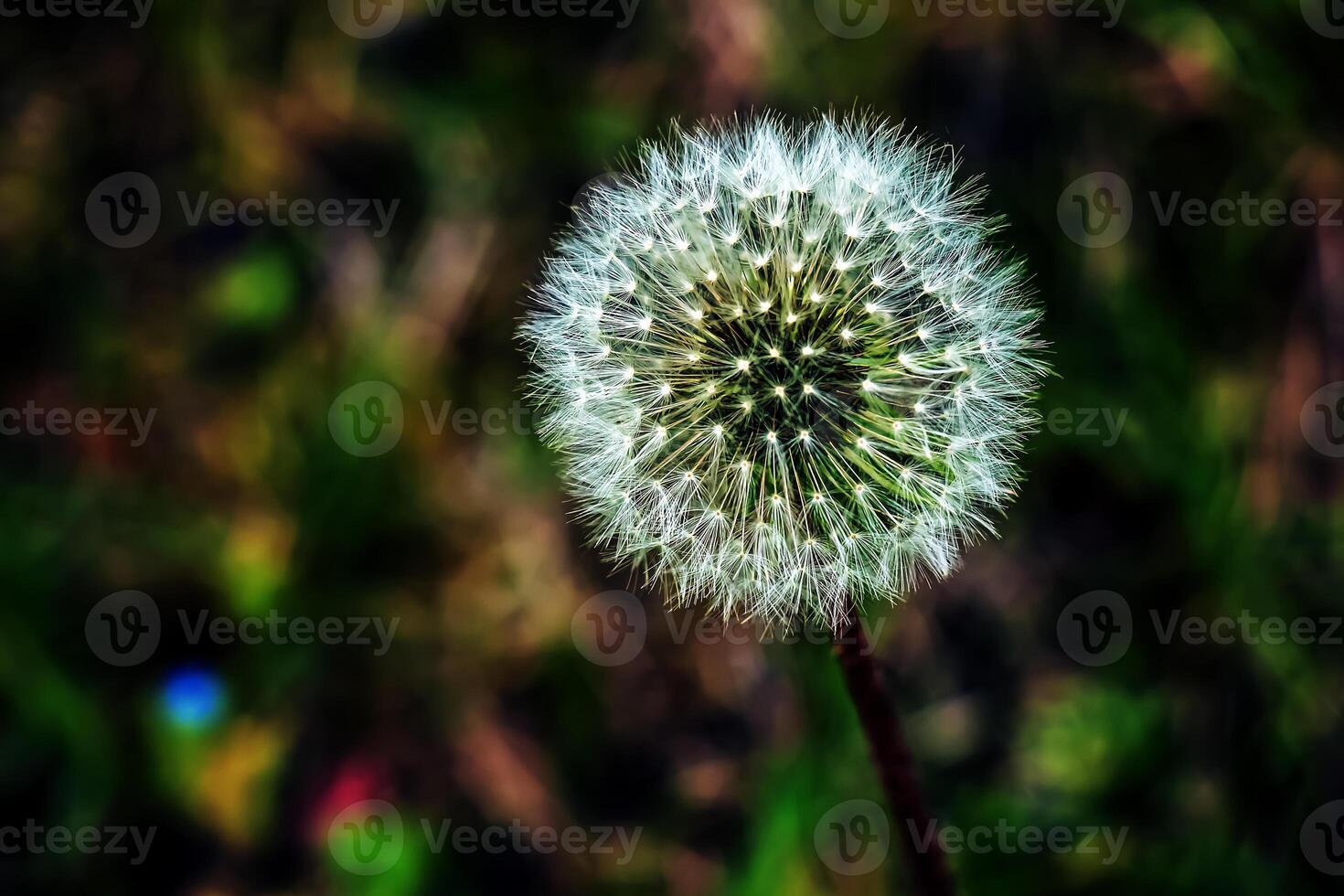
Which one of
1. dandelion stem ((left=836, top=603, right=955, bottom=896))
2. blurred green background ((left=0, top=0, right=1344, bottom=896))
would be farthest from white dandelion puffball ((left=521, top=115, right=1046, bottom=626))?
blurred green background ((left=0, top=0, right=1344, bottom=896))

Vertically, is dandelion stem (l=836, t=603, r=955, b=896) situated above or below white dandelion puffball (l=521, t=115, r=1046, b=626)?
below

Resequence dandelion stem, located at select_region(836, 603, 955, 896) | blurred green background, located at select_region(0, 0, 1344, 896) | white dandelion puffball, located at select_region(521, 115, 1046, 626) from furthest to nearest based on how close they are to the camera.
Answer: blurred green background, located at select_region(0, 0, 1344, 896) → white dandelion puffball, located at select_region(521, 115, 1046, 626) → dandelion stem, located at select_region(836, 603, 955, 896)

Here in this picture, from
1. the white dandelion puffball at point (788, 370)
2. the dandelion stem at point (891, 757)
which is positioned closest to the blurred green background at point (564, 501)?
the dandelion stem at point (891, 757)

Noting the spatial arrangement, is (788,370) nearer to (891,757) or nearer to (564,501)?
(891,757)

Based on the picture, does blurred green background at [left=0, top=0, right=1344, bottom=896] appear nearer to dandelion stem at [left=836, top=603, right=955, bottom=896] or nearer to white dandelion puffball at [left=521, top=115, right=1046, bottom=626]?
dandelion stem at [left=836, top=603, right=955, bottom=896]

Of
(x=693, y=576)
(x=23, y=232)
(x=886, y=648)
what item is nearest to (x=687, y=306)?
(x=693, y=576)

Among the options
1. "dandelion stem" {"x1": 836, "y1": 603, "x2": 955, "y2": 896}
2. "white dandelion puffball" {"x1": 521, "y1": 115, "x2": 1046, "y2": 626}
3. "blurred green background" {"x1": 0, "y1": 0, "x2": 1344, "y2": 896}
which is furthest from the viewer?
"blurred green background" {"x1": 0, "y1": 0, "x2": 1344, "y2": 896}
